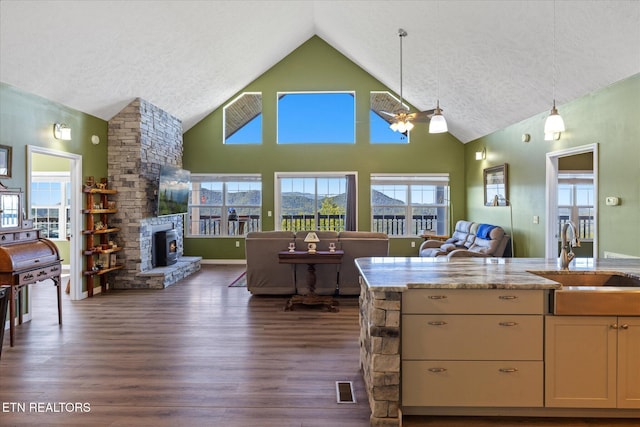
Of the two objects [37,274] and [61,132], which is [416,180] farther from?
[37,274]

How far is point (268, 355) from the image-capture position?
3738 millimetres

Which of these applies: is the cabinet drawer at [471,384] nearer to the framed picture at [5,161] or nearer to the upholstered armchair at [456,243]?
the framed picture at [5,161]

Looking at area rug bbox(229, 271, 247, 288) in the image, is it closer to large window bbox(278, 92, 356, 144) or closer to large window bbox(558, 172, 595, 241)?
large window bbox(278, 92, 356, 144)

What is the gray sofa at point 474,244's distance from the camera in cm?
661

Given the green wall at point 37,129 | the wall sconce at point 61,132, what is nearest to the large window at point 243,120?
the green wall at point 37,129

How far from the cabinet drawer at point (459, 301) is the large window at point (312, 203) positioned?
730cm

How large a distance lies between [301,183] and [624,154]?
655 centimetres

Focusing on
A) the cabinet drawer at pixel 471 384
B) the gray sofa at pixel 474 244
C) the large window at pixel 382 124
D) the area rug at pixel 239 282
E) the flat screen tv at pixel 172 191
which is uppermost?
the large window at pixel 382 124

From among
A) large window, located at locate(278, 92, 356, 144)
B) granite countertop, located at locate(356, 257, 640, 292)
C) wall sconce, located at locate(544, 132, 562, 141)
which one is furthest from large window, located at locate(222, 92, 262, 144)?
granite countertop, located at locate(356, 257, 640, 292)

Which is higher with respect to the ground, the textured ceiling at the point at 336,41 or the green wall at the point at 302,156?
the textured ceiling at the point at 336,41

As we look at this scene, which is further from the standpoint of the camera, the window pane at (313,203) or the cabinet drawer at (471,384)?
the window pane at (313,203)

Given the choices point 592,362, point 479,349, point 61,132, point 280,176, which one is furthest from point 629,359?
point 280,176

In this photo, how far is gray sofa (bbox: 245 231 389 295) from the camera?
5883 millimetres

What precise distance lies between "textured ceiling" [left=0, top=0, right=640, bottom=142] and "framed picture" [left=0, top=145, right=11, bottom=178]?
758 millimetres
